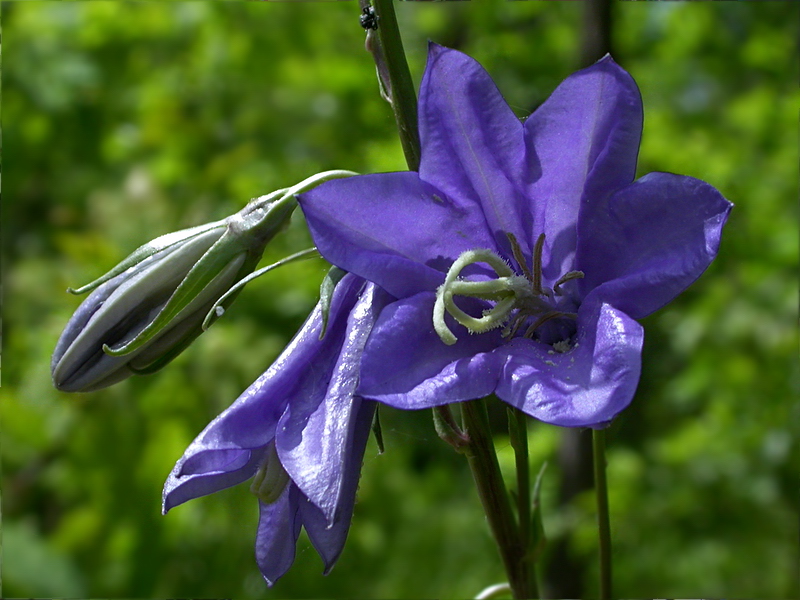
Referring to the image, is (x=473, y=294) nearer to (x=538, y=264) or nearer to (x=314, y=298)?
(x=538, y=264)

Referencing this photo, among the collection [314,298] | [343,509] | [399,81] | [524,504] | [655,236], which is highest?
[399,81]

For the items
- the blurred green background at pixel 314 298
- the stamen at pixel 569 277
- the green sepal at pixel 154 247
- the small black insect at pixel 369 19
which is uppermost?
the small black insect at pixel 369 19

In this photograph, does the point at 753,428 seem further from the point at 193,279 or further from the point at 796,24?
the point at 193,279

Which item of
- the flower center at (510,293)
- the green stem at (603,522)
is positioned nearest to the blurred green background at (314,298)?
the green stem at (603,522)

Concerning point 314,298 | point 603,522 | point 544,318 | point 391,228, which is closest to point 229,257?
point 391,228

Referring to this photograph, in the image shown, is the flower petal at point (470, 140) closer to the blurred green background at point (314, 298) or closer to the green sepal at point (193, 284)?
the green sepal at point (193, 284)

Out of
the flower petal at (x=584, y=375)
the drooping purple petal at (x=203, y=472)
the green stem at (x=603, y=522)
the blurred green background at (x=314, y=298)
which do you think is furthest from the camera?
the blurred green background at (x=314, y=298)
